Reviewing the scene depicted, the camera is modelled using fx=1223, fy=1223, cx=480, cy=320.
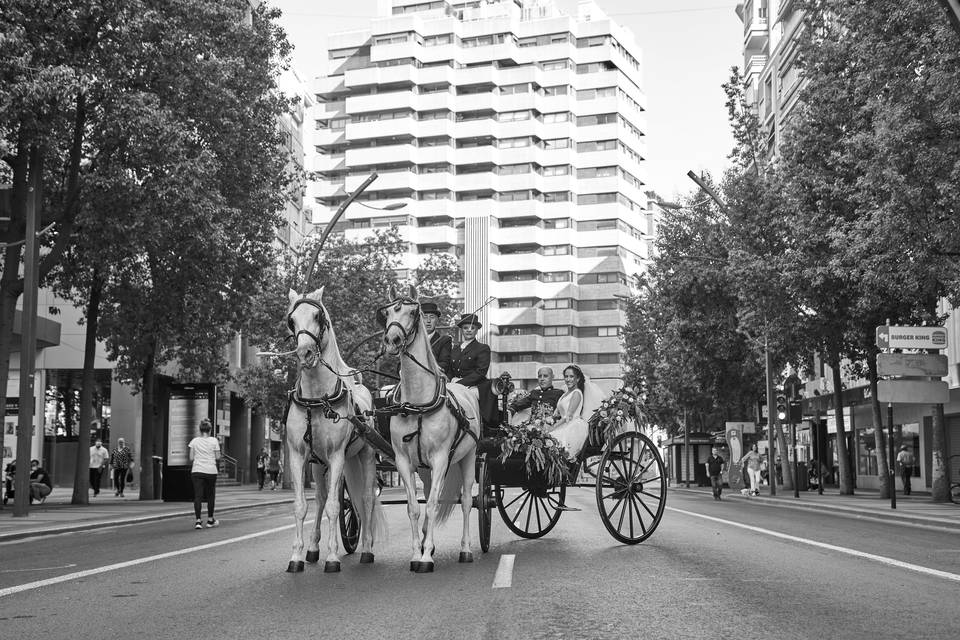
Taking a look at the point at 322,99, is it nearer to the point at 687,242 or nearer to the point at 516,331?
the point at 516,331

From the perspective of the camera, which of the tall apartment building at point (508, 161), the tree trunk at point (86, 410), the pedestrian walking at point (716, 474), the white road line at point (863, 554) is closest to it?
the white road line at point (863, 554)

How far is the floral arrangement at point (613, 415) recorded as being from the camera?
13961mm

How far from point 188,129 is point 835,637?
71.3 feet

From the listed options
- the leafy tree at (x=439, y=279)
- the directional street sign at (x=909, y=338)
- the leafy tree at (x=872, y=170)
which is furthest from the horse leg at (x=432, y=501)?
the leafy tree at (x=439, y=279)

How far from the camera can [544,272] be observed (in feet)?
360

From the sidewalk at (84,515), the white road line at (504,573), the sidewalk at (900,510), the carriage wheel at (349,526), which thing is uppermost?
the carriage wheel at (349,526)

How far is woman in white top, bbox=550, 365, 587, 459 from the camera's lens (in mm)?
13820

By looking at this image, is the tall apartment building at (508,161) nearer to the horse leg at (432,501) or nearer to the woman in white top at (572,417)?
the woman in white top at (572,417)

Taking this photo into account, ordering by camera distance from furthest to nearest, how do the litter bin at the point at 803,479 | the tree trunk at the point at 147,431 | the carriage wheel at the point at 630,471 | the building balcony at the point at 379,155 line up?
the building balcony at the point at 379,155 → the litter bin at the point at 803,479 → the tree trunk at the point at 147,431 → the carriage wheel at the point at 630,471

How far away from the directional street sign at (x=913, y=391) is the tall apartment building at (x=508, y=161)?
263ft

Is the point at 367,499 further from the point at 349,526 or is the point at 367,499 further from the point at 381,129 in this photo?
the point at 381,129

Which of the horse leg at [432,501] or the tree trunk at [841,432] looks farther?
the tree trunk at [841,432]

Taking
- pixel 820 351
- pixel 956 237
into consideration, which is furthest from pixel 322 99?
pixel 956 237

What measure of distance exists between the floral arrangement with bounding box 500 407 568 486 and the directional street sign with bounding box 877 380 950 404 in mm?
14908
